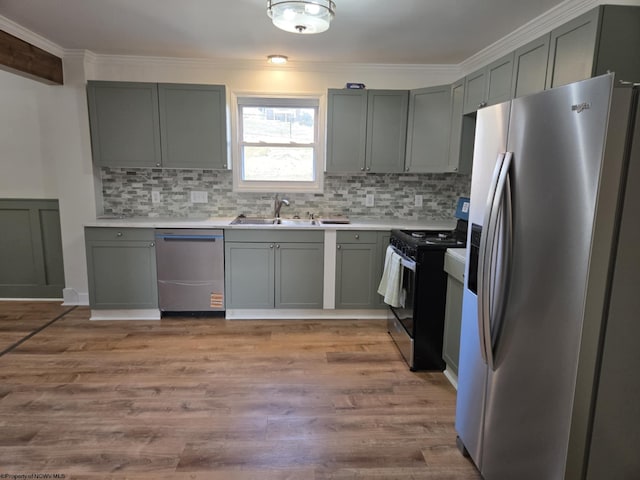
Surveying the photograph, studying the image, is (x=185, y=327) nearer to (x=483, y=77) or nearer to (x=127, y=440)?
(x=127, y=440)

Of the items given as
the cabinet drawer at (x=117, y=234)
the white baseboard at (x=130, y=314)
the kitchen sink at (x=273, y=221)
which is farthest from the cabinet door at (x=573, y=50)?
the white baseboard at (x=130, y=314)

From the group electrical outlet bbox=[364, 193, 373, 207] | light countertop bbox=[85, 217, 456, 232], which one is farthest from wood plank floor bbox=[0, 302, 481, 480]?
electrical outlet bbox=[364, 193, 373, 207]

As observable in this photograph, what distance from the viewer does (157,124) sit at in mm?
3680

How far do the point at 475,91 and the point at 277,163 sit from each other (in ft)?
6.56

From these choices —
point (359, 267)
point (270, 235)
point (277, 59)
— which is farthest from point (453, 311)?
point (277, 59)

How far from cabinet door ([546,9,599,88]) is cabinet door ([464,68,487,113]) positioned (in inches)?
30.1

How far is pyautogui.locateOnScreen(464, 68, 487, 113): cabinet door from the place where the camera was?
292 cm

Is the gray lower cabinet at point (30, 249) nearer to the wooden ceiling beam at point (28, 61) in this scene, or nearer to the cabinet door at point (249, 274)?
the wooden ceiling beam at point (28, 61)

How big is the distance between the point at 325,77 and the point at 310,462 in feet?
11.1

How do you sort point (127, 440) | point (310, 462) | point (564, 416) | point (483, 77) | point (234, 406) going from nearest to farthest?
1. point (564, 416)
2. point (310, 462)
3. point (127, 440)
4. point (234, 406)
5. point (483, 77)

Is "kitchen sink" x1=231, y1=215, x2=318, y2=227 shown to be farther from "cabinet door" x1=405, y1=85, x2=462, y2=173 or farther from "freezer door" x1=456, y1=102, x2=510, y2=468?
"freezer door" x1=456, y1=102, x2=510, y2=468

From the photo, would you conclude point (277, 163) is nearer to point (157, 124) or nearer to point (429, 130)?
point (157, 124)

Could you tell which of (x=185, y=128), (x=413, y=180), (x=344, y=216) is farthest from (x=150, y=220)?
(x=413, y=180)

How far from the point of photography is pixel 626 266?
3.84 feet
